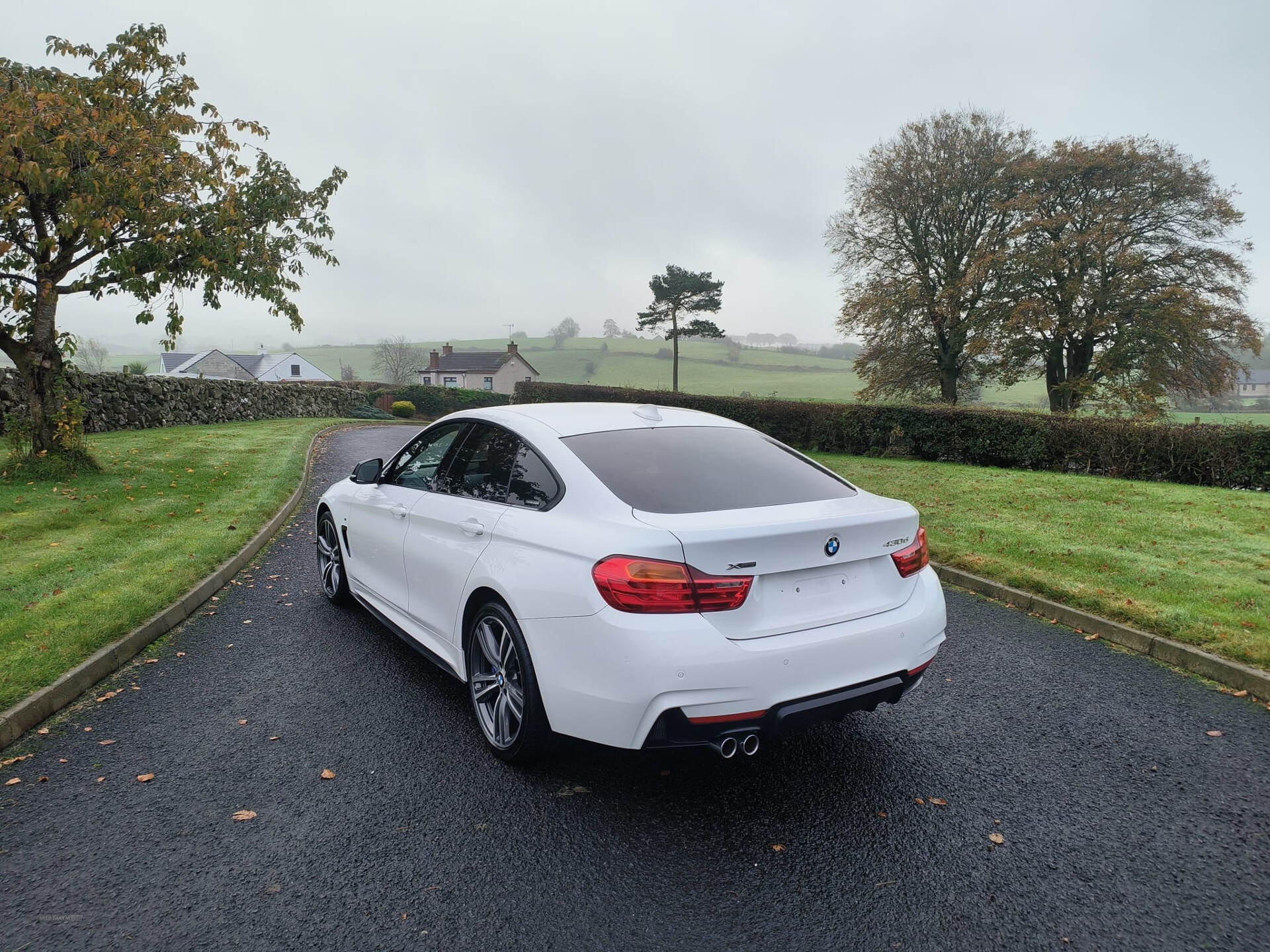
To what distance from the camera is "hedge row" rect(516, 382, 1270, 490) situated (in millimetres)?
13180

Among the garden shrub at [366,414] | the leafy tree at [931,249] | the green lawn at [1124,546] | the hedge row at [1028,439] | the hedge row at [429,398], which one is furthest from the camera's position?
the hedge row at [429,398]

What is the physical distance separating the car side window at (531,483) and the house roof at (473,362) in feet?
269

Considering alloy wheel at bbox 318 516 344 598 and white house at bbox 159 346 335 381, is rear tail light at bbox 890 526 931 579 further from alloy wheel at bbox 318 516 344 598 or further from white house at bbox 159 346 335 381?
white house at bbox 159 346 335 381

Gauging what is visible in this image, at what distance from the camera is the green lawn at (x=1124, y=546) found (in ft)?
18.4

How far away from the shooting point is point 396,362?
101875 millimetres

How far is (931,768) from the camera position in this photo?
3461 millimetres

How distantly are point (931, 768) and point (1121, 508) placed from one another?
29.6ft

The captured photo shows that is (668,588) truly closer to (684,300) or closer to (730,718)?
(730,718)

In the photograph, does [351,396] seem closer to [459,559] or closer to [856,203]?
[856,203]

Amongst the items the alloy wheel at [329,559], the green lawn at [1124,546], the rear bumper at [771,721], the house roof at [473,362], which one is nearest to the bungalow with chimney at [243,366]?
the house roof at [473,362]

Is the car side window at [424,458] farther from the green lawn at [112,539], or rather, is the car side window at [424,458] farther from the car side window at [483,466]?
the green lawn at [112,539]

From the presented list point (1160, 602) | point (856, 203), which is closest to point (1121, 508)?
point (1160, 602)

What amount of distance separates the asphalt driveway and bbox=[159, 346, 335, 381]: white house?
259ft

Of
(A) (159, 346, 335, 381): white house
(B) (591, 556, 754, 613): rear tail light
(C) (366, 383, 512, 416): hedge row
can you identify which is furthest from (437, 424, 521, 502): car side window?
(A) (159, 346, 335, 381): white house
